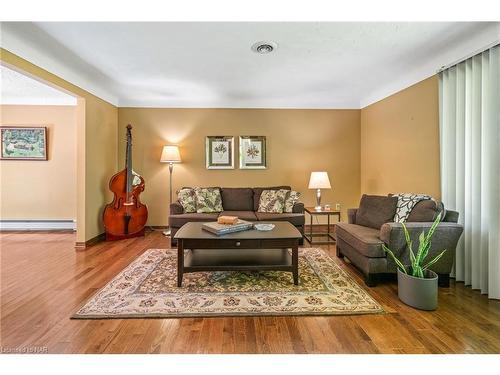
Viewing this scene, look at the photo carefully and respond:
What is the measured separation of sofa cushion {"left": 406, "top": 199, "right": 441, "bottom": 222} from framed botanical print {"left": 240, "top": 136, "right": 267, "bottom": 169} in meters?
2.66

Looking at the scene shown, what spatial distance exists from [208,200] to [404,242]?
283 centimetres

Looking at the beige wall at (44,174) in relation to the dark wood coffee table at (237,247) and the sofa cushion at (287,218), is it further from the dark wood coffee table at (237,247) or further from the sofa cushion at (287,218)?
the sofa cushion at (287,218)

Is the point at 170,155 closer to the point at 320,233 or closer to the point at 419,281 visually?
the point at 320,233

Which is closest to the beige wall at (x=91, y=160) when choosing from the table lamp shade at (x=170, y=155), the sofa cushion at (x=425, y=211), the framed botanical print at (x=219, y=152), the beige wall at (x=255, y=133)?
the beige wall at (x=255, y=133)

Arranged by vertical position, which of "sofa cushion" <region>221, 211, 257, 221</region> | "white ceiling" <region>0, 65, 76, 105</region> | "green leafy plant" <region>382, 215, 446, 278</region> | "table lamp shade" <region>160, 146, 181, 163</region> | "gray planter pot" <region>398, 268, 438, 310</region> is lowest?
"gray planter pot" <region>398, 268, 438, 310</region>

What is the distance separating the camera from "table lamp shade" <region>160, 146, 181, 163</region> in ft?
14.4

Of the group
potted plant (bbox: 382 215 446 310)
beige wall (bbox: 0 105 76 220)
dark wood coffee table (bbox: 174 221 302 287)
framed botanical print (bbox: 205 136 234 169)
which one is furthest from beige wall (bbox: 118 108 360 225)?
potted plant (bbox: 382 215 446 310)

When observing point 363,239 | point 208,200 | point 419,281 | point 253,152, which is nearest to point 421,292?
point 419,281

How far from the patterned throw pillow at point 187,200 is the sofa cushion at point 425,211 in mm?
2985

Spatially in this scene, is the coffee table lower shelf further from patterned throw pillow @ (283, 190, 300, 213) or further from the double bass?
the double bass

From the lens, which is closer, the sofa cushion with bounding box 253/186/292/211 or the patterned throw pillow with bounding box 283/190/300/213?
the patterned throw pillow with bounding box 283/190/300/213

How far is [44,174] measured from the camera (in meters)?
4.68
